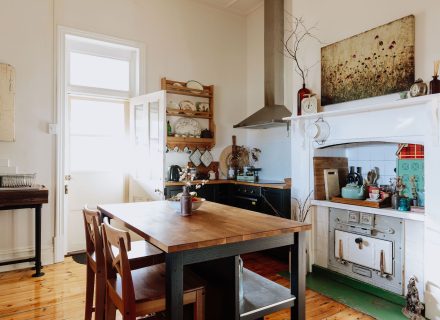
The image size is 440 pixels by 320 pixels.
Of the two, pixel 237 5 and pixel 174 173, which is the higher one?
pixel 237 5

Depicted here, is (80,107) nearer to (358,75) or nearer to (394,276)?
(358,75)

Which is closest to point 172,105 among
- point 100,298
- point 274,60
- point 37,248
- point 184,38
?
point 184,38

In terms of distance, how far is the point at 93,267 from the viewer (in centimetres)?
214

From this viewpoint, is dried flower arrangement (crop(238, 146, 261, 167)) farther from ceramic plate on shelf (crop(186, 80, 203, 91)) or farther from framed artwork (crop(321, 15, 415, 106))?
framed artwork (crop(321, 15, 415, 106))

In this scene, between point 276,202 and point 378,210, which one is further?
point 276,202

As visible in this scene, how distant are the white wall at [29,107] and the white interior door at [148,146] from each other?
1016 millimetres

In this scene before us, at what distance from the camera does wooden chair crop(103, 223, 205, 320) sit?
1.53 metres

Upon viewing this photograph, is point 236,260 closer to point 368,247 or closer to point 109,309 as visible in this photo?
point 109,309

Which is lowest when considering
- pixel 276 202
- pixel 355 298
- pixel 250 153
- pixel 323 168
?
pixel 355 298

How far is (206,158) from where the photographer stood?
4.96 meters

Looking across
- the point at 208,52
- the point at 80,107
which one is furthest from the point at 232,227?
the point at 208,52

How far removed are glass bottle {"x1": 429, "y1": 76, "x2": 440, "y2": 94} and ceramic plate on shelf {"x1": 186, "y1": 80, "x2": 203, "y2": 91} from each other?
320 centimetres

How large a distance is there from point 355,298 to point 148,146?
2859 millimetres

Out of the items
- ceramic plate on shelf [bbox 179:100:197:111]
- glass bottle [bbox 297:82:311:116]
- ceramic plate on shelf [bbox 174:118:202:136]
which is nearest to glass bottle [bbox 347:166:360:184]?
glass bottle [bbox 297:82:311:116]
